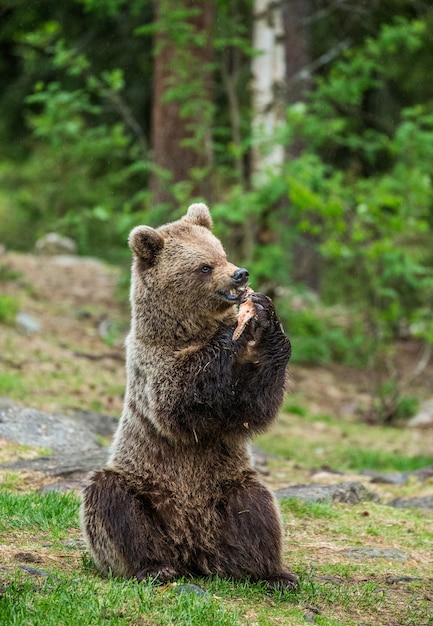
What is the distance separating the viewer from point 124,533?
5.26 m

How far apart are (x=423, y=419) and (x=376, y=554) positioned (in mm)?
7177

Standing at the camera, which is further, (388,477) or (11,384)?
(11,384)

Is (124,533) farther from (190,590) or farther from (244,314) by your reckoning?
(244,314)

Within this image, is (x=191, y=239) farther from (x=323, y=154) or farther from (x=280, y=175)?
(x=323, y=154)

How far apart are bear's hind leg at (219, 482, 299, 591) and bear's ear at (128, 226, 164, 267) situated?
147 centimetres

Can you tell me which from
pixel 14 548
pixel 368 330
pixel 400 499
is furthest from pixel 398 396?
pixel 14 548

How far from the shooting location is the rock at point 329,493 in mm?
7832

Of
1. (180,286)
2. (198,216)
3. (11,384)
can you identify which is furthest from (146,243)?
(11,384)

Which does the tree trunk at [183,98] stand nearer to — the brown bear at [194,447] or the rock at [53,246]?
the rock at [53,246]

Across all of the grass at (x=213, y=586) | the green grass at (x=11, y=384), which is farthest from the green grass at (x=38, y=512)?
the green grass at (x=11, y=384)

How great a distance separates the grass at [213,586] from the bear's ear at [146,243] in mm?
1775

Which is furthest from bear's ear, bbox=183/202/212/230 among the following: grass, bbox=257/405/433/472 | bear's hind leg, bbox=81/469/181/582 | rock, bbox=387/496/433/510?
grass, bbox=257/405/433/472

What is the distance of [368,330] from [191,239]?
8234 millimetres

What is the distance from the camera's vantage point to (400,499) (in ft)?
28.2
